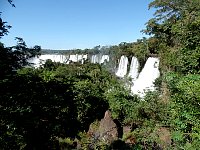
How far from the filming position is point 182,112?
24.6 feet

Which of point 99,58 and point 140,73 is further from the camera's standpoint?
point 99,58

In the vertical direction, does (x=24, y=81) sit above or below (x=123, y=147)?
above

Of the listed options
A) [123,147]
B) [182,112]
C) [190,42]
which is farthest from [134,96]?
[182,112]

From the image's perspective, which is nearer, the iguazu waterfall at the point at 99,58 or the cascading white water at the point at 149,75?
the cascading white water at the point at 149,75

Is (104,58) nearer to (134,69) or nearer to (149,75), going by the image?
(134,69)

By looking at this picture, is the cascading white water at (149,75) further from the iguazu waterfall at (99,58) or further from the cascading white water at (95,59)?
the cascading white water at (95,59)

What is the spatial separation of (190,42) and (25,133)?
30.1ft

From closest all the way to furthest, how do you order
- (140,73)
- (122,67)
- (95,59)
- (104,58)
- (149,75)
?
(149,75) → (140,73) → (122,67) → (104,58) → (95,59)

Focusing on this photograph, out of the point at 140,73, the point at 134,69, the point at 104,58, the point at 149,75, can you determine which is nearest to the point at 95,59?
the point at 104,58

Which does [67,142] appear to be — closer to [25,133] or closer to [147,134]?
[147,134]

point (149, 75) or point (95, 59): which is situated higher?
point (149, 75)

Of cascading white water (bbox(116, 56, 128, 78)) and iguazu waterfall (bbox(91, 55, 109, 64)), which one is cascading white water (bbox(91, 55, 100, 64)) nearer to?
iguazu waterfall (bbox(91, 55, 109, 64))

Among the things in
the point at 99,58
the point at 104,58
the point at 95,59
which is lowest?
the point at 95,59

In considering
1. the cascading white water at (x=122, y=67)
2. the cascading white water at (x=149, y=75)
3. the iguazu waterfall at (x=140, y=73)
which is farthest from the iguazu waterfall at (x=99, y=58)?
the cascading white water at (x=149, y=75)
